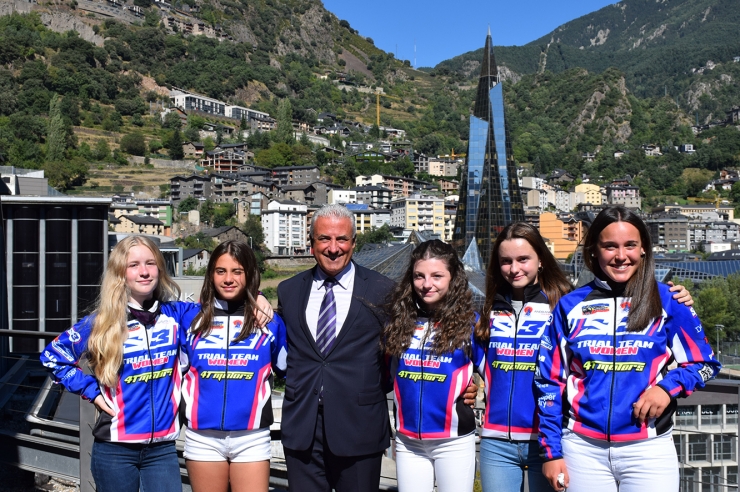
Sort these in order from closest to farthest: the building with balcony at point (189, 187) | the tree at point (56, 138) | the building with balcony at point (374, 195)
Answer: the building with balcony at point (189, 187)
the tree at point (56, 138)
the building with balcony at point (374, 195)

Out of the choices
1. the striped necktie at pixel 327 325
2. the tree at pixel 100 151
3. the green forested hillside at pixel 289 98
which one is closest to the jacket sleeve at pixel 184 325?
the striped necktie at pixel 327 325

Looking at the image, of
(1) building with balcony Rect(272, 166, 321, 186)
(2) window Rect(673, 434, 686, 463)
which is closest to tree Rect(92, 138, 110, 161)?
(1) building with balcony Rect(272, 166, 321, 186)

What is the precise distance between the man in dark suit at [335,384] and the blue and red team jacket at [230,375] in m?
0.09

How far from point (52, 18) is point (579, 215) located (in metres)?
71.1

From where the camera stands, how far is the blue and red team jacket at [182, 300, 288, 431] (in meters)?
2.93

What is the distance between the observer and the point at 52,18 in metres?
96.6

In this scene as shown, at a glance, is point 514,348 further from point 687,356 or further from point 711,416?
point 711,416

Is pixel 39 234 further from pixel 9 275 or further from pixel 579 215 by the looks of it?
pixel 579 215

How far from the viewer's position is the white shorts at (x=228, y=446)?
2.92 metres

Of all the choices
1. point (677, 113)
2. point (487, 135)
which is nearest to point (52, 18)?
point (487, 135)

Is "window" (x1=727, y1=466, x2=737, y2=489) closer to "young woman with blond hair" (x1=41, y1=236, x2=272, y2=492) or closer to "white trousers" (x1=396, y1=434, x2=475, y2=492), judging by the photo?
"white trousers" (x1=396, y1=434, x2=475, y2=492)

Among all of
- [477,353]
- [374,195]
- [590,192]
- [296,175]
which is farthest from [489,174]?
[590,192]

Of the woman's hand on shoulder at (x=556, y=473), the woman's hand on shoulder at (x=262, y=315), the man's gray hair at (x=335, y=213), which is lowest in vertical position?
the woman's hand on shoulder at (x=556, y=473)

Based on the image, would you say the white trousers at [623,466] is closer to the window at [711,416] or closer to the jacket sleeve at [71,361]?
the jacket sleeve at [71,361]
